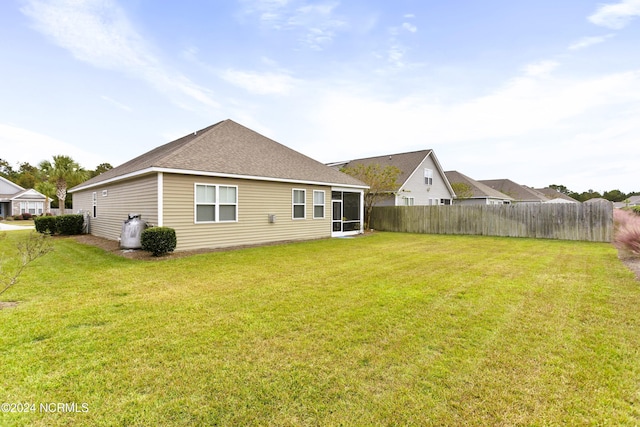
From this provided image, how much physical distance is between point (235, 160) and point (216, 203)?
2023 mm

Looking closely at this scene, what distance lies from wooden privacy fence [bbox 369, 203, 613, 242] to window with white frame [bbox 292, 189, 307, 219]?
7869mm

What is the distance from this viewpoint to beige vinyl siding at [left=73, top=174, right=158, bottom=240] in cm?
971

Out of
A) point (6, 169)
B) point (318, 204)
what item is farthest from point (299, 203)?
point (6, 169)

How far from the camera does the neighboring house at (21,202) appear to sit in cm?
3497

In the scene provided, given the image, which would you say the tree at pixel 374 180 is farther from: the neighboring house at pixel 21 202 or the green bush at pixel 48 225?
the neighboring house at pixel 21 202

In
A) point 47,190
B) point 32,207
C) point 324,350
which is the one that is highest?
point 47,190

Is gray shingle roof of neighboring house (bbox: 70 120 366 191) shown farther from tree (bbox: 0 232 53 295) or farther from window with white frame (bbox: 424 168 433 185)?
window with white frame (bbox: 424 168 433 185)

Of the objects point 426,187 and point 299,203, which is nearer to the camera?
point 299,203

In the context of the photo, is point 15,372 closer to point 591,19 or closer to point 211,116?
point 591,19

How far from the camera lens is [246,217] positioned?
11.4m

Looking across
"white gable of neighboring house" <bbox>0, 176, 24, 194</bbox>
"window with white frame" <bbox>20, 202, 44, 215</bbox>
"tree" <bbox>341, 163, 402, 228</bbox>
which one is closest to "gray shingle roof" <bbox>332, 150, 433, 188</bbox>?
"tree" <bbox>341, 163, 402, 228</bbox>

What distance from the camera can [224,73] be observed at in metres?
14.6

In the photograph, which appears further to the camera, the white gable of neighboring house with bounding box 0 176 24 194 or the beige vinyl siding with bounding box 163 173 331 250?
the white gable of neighboring house with bounding box 0 176 24 194

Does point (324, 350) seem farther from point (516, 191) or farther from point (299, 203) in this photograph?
point (516, 191)
